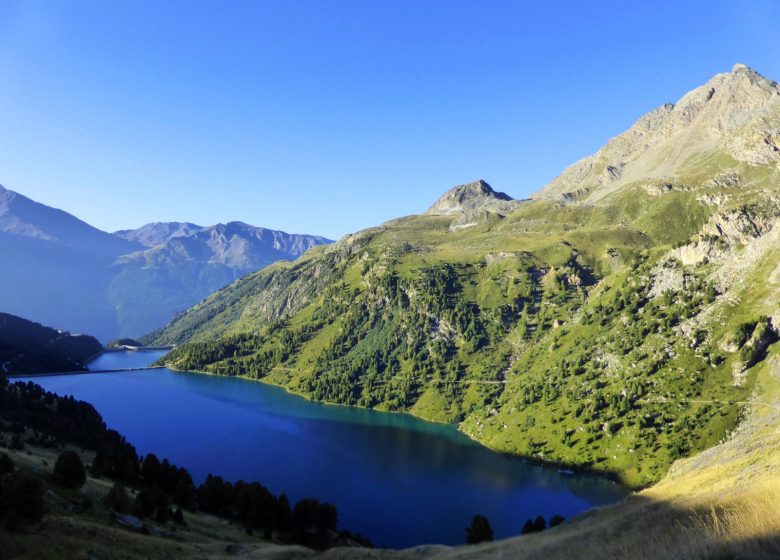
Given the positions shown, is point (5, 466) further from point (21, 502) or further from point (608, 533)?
point (608, 533)

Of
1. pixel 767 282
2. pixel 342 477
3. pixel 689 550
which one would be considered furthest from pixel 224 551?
pixel 767 282

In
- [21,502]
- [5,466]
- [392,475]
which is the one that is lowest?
[392,475]

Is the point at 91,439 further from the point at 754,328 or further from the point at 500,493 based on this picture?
the point at 754,328

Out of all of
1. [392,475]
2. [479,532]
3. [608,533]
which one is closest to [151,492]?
[479,532]

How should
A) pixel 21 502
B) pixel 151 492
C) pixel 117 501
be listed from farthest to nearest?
1. pixel 151 492
2. pixel 117 501
3. pixel 21 502

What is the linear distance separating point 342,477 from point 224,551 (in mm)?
97365

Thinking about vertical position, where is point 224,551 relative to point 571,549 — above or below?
below

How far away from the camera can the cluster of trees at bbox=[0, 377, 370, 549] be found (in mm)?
48741

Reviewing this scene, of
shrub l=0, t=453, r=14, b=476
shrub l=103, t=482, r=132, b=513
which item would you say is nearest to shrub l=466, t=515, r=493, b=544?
shrub l=103, t=482, r=132, b=513

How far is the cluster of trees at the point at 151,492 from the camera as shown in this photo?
4874 cm

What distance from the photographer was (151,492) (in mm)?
66500

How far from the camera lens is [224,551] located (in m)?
53.3

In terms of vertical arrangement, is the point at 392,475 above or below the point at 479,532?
below

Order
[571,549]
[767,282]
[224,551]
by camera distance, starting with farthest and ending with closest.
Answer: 1. [767,282]
2. [224,551]
3. [571,549]
